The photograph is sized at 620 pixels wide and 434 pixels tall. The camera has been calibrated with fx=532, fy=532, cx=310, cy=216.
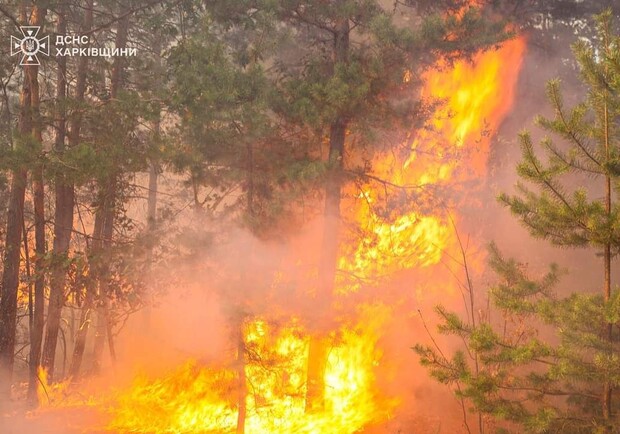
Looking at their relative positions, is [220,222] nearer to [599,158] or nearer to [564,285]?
[599,158]

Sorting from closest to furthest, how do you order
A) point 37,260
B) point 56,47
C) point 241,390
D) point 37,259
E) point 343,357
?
point 37,259 → point 37,260 → point 241,390 → point 56,47 → point 343,357

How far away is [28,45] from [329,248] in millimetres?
7616

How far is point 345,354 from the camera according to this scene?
12758 mm

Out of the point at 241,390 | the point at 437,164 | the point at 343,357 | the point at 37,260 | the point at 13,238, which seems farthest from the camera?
the point at 437,164

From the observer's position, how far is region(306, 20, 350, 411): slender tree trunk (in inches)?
448

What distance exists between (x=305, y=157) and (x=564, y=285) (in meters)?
10.7

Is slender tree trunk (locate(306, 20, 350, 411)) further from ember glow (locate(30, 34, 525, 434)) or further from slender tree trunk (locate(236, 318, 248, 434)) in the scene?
slender tree trunk (locate(236, 318, 248, 434))

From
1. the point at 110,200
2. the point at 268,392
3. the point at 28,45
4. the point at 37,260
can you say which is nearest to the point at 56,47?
the point at 28,45

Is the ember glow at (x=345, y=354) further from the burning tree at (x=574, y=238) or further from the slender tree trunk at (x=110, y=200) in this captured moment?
the burning tree at (x=574, y=238)

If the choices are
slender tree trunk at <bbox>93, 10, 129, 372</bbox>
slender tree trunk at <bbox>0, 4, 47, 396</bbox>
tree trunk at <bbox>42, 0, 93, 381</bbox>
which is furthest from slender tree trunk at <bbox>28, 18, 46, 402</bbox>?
slender tree trunk at <bbox>93, 10, 129, 372</bbox>

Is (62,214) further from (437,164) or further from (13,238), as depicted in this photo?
(437,164)

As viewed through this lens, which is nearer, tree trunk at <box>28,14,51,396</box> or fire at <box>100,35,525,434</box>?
tree trunk at <box>28,14,51,396</box>

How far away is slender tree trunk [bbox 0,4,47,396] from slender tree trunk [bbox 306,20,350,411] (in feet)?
20.1

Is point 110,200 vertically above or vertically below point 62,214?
above
